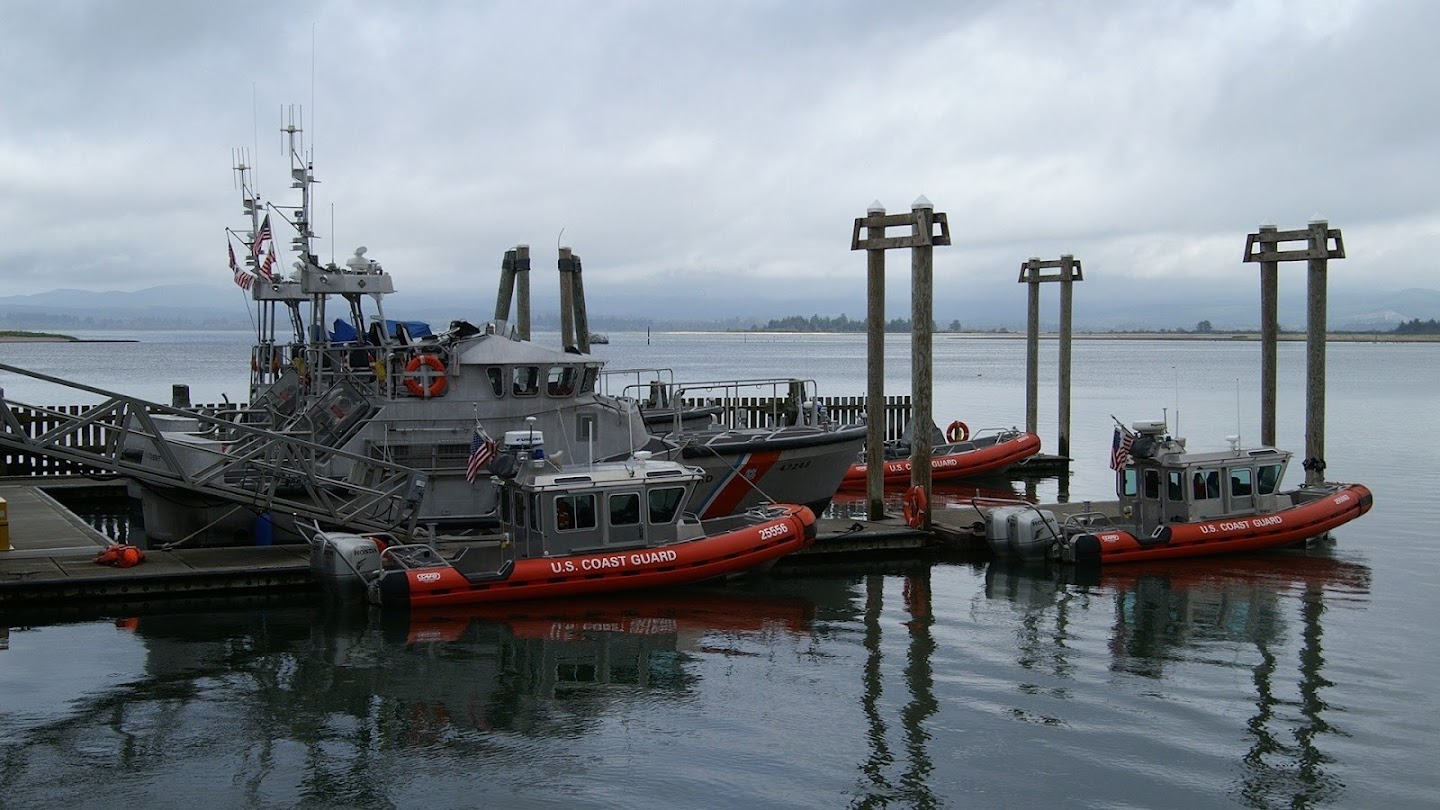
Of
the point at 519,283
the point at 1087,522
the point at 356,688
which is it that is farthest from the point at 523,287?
the point at 356,688

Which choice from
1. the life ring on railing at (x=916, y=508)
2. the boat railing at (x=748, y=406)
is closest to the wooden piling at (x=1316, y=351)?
the life ring on railing at (x=916, y=508)

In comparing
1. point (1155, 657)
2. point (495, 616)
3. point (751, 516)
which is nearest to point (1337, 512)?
point (1155, 657)

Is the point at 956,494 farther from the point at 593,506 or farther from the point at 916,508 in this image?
the point at 593,506

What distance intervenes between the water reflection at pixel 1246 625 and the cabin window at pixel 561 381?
6960 mm

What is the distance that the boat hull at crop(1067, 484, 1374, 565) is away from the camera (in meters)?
19.6

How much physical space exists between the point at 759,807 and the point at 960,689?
3.85 metres

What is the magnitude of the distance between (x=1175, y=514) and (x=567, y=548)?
939 cm

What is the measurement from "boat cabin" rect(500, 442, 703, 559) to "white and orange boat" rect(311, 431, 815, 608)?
1 cm

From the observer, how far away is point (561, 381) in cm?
2075

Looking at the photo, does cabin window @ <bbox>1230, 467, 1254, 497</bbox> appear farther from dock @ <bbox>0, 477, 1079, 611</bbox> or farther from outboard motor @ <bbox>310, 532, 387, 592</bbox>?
outboard motor @ <bbox>310, 532, 387, 592</bbox>

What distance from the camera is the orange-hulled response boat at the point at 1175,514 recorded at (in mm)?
19672

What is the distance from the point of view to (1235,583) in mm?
18891

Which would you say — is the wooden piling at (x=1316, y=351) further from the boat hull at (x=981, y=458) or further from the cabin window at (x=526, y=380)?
the cabin window at (x=526, y=380)

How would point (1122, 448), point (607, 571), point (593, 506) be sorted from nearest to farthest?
point (607, 571)
point (593, 506)
point (1122, 448)
